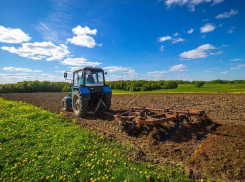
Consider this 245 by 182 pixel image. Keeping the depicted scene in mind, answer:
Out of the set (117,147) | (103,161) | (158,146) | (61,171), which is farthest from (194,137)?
(61,171)

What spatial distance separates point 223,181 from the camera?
2936 mm

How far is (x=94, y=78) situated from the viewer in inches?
383

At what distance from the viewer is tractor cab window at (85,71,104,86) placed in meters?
9.19

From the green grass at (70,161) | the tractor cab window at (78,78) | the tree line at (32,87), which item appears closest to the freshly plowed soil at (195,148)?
the green grass at (70,161)

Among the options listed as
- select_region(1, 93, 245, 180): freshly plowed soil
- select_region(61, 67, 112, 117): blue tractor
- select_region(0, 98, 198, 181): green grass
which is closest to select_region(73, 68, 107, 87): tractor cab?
select_region(61, 67, 112, 117): blue tractor

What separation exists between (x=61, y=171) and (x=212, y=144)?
432 cm

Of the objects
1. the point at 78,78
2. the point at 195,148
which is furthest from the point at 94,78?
the point at 195,148

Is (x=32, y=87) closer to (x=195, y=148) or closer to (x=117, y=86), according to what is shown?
(x=117, y=86)

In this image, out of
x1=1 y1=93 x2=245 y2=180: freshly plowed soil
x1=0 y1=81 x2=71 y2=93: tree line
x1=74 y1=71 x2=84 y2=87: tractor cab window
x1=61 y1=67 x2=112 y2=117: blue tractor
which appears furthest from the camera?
x1=0 y1=81 x2=71 y2=93: tree line

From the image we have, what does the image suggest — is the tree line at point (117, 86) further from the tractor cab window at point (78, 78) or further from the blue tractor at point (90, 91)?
the tractor cab window at point (78, 78)

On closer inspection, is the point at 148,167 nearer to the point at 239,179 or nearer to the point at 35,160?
the point at 239,179

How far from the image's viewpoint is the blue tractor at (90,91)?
8.61 m

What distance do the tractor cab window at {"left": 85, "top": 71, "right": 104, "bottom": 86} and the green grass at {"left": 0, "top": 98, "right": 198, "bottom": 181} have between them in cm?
415

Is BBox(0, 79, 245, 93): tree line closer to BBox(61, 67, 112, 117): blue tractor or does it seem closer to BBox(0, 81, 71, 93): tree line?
BBox(0, 81, 71, 93): tree line
